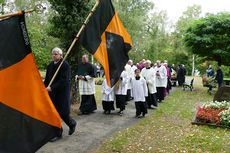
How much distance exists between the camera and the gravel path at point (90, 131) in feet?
16.8

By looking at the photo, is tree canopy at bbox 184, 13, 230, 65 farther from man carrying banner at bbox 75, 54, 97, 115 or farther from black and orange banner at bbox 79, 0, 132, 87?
black and orange banner at bbox 79, 0, 132, 87

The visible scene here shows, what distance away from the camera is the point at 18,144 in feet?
10.1

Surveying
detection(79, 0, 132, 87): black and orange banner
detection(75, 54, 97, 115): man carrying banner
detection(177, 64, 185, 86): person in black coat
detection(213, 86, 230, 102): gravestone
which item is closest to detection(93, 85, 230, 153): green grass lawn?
detection(79, 0, 132, 87): black and orange banner

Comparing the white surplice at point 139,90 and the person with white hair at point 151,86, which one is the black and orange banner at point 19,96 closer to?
the white surplice at point 139,90

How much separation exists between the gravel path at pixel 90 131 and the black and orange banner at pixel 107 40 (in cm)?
176

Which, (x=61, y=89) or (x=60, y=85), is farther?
(x=61, y=89)

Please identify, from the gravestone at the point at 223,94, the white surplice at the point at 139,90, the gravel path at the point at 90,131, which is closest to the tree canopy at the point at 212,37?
the gravestone at the point at 223,94

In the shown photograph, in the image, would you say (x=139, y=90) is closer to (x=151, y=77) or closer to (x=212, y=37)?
(x=151, y=77)

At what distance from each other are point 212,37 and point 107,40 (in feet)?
42.5

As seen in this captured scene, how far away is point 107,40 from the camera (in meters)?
5.20

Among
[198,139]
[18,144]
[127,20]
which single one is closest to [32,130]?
[18,144]

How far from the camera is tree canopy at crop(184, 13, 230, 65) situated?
1542cm

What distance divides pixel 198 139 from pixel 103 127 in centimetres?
290

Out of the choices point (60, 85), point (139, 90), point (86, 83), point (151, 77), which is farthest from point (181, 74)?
point (60, 85)
